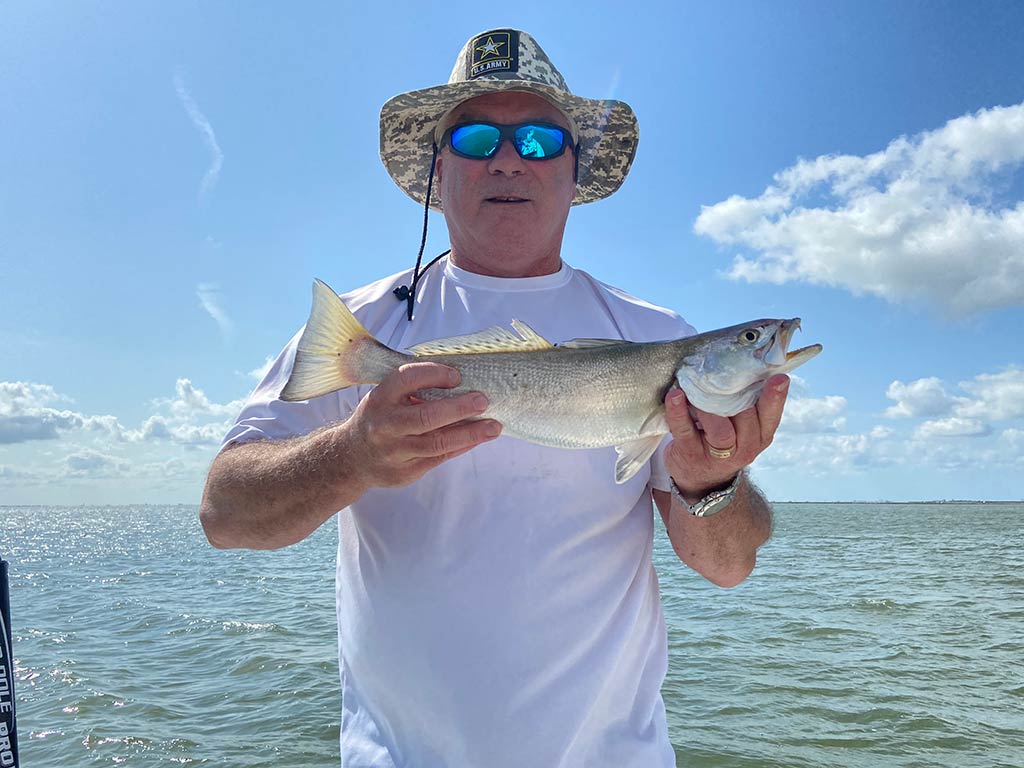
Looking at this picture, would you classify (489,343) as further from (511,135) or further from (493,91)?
(493,91)

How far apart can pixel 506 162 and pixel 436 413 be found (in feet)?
4.66

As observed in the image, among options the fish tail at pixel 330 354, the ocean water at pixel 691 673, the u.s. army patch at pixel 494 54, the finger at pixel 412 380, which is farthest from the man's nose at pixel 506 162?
the ocean water at pixel 691 673

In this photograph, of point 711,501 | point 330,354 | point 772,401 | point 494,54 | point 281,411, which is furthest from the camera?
point 494,54

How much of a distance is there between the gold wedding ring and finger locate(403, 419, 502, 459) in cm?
71

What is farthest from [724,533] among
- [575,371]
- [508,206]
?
[508,206]

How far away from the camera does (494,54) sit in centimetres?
327

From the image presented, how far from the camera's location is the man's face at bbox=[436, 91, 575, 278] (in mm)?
3037

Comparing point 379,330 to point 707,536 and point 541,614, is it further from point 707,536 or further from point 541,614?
point 707,536

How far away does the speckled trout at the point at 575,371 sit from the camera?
7.91 ft

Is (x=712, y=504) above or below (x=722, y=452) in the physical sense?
below

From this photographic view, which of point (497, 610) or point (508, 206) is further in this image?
point (508, 206)

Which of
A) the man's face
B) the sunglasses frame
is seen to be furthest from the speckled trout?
the sunglasses frame

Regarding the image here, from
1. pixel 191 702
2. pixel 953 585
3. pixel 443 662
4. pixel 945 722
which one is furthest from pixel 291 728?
pixel 953 585

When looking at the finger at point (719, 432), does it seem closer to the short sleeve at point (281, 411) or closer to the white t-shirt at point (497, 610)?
the white t-shirt at point (497, 610)
